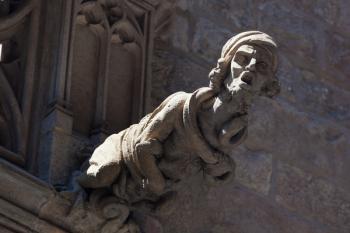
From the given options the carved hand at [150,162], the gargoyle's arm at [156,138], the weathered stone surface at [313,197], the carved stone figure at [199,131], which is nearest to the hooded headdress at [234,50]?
the carved stone figure at [199,131]

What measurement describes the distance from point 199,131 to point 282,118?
4.75ft

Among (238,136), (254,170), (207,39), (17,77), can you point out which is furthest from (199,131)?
(207,39)

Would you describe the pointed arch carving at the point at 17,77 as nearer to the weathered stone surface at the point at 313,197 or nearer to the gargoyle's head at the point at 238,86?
the gargoyle's head at the point at 238,86

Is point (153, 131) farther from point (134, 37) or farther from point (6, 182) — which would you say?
point (134, 37)

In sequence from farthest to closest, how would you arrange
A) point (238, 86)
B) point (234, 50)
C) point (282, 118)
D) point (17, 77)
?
point (282, 118) < point (17, 77) < point (234, 50) < point (238, 86)

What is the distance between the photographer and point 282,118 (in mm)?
6066

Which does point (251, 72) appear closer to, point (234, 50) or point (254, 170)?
point (234, 50)

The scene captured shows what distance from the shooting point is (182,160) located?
15.5 ft

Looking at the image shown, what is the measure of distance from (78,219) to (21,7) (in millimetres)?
810

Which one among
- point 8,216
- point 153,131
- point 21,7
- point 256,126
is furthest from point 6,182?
point 256,126

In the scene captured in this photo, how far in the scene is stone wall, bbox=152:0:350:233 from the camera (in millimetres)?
5625

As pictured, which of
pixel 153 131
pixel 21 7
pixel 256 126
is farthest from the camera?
pixel 256 126

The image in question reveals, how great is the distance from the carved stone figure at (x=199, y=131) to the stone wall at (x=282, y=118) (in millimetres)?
476

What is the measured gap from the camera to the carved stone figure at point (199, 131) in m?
4.62
